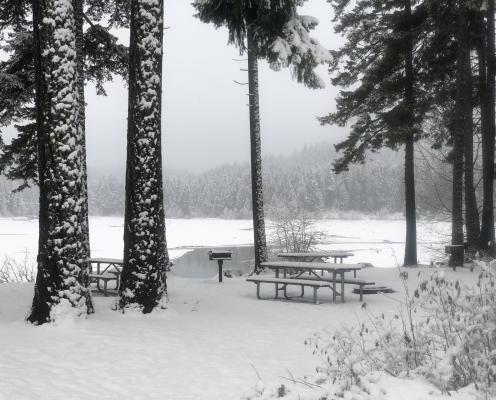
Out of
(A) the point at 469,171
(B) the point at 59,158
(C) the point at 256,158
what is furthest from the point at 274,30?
(A) the point at 469,171

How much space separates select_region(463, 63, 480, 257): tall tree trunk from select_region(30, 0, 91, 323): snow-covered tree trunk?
11179 mm

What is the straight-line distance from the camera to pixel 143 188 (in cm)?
823

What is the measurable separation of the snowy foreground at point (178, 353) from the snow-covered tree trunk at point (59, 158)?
525 millimetres

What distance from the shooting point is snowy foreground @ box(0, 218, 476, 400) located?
192 inches

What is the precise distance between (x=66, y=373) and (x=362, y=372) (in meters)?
3.20

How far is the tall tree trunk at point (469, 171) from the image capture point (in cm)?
1459

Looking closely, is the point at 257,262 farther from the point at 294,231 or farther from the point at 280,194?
the point at 280,194

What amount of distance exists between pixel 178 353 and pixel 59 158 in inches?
125

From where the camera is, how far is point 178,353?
6371mm

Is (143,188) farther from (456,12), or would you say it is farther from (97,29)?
(456,12)

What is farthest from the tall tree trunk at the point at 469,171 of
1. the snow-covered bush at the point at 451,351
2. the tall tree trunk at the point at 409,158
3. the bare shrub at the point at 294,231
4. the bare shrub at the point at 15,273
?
the bare shrub at the point at 15,273

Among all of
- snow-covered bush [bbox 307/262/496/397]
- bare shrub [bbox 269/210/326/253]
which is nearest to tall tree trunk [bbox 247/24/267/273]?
snow-covered bush [bbox 307/262/496/397]

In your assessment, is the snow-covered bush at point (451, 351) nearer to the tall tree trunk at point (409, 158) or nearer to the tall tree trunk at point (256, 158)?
the tall tree trunk at point (256, 158)

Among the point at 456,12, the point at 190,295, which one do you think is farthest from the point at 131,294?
the point at 456,12
